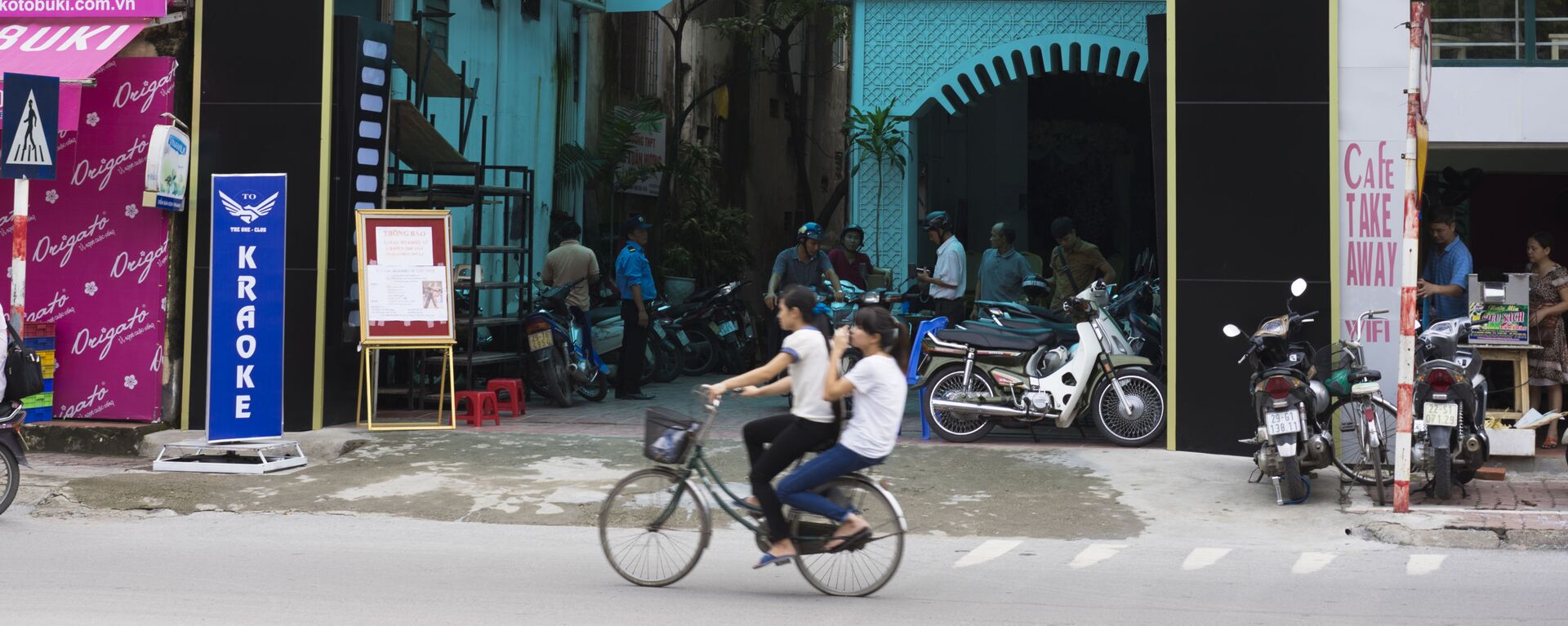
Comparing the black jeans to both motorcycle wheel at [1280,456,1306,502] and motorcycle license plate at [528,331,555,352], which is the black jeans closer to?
motorcycle wheel at [1280,456,1306,502]

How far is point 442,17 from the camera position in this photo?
1501 cm

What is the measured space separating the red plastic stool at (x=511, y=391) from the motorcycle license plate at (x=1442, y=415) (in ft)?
24.4

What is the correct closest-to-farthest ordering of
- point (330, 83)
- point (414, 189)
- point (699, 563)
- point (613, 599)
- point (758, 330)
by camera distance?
point (613, 599) → point (699, 563) → point (330, 83) → point (414, 189) → point (758, 330)

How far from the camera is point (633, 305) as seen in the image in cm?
1417

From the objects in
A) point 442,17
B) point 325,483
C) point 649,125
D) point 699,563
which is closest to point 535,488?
point 325,483

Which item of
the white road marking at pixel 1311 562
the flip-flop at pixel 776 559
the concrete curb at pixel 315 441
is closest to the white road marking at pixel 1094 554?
the white road marking at pixel 1311 562

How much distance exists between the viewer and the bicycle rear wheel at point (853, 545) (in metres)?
6.45

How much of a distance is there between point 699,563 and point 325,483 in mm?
3479

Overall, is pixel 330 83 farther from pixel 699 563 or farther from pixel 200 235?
pixel 699 563

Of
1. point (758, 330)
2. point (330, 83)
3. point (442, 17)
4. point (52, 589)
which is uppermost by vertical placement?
point (442, 17)

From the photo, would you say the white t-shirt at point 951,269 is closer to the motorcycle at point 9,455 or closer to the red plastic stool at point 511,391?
the red plastic stool at point 511,391

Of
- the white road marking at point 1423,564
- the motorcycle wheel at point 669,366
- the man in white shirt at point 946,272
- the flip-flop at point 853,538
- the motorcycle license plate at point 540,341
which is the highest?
Result: the man in white shirt at point 946,272

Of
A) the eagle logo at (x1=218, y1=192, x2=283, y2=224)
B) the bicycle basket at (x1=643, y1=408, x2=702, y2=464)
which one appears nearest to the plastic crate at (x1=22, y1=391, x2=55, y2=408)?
the eagle logo at (x1=218, y1=192, x2=283, y2=224)

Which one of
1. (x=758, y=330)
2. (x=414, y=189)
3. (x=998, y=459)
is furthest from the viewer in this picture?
(x=758, y=330)
